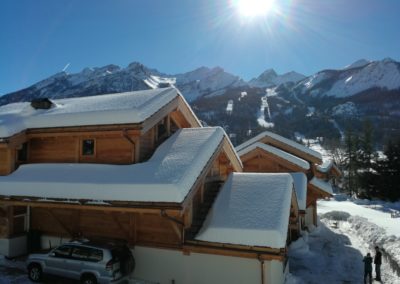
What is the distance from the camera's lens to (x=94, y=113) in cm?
1502

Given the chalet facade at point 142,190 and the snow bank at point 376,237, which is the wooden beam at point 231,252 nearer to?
the chalet facade at point 142,190

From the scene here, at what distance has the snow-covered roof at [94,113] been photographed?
1452 cm

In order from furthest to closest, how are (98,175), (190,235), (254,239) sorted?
(98,175) → (190,235) → (254,239)

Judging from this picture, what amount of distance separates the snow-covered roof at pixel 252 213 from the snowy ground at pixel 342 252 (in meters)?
3.69

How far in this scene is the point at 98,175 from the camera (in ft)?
45.2

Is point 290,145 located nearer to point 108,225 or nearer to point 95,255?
point 108,225

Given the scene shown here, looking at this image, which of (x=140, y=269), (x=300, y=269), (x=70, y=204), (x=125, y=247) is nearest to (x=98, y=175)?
(x=70, y=204)

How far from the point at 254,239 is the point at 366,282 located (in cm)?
683

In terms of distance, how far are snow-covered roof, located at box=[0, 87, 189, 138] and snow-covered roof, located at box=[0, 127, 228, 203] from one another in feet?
6.00

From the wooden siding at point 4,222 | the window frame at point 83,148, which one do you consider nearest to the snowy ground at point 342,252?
the window frame at point 83,148

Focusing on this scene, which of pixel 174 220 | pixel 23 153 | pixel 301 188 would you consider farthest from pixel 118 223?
pixel 301 188

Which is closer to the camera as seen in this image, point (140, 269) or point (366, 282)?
point (140, 269)

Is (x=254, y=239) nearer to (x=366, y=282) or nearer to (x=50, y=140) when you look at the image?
(x=366, y=282)

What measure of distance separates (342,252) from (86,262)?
15.0 metres
